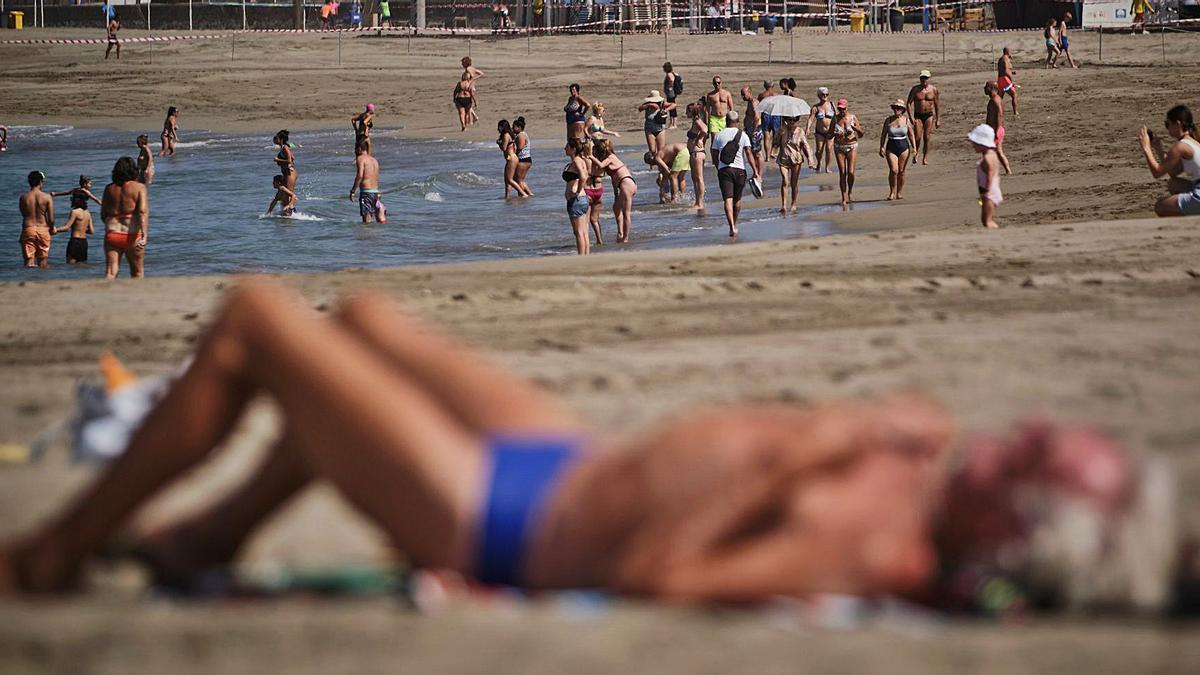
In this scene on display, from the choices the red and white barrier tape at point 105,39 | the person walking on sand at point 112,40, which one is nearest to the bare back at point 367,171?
the person walking on sand at point 112,40

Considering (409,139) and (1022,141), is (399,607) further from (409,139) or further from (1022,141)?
(409,139)

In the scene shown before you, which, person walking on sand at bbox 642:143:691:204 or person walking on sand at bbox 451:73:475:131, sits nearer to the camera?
person walking on sand at bbox 642:143:691:204

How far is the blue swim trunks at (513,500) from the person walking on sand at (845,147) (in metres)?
15.5

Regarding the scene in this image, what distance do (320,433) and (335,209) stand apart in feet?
62.1

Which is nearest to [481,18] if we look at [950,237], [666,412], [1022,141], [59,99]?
[59,99]

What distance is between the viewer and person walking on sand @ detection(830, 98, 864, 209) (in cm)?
1830

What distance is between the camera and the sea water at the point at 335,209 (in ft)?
56.5

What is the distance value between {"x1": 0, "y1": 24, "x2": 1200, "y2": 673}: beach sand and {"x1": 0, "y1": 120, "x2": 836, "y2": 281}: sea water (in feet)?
6.49

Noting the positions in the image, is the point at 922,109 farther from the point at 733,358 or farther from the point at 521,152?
the point at 733,358

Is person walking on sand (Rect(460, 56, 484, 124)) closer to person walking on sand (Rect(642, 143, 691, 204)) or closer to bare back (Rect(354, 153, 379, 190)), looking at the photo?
person walking on sand (Rect(642, 143, 691, 204))

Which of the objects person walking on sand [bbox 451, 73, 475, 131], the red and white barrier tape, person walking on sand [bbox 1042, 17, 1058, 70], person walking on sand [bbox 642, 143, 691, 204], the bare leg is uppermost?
the red and white barrier tape

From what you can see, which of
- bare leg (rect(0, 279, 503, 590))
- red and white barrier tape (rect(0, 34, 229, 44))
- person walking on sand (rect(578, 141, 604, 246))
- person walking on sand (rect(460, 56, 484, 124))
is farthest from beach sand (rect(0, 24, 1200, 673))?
red and white barrier tape (rect(0, 34, 229, 44))

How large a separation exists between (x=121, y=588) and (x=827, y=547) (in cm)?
175

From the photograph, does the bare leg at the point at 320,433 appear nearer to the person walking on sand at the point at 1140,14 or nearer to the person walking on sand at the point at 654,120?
the person walking on sand at the point at 654,120
